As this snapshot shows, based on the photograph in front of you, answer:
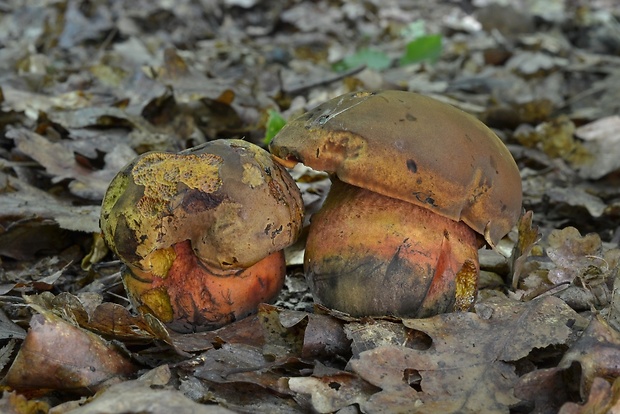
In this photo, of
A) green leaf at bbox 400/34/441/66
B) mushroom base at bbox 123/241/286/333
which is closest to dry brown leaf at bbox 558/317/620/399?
mushroom base at bbox 123/241/286/333

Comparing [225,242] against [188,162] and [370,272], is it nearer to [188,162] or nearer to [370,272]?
[188,162]

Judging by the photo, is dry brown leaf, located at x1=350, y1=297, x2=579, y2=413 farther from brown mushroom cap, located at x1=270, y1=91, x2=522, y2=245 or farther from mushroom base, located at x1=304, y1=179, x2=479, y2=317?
brown mushroom cap, located at x1=270, y1=91, x2=522, y2=245

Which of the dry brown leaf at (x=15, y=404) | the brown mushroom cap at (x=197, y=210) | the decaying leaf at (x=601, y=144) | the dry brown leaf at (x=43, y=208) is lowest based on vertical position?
the decaying leaf at (x=601, y=144)

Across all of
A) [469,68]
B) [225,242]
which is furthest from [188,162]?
[469,68]

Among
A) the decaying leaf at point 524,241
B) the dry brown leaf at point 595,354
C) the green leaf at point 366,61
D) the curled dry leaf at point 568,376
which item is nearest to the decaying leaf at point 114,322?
the curled dry leaf at point 568,376

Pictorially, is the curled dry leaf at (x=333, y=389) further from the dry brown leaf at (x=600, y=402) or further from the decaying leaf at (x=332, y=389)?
the dry brown leaf at (x=600, y=402)

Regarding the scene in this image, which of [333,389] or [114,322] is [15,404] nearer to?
[114,322]

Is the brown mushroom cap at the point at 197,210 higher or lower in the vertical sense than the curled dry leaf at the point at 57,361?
higher

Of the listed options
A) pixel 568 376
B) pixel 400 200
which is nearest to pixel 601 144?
pixel 400 200
